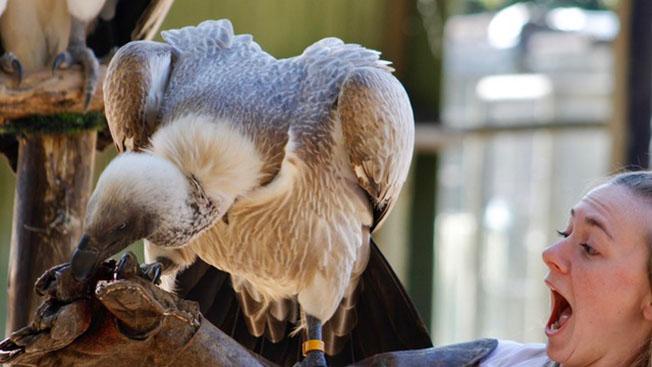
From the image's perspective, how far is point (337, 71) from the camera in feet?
10.8

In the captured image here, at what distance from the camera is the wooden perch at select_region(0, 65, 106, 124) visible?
3.70m

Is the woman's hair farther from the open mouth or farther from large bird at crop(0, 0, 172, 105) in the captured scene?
large bird at crop(0, 0, 172, 105)

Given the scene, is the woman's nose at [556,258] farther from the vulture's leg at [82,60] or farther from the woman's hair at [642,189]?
the vulture's leg at [82,60]

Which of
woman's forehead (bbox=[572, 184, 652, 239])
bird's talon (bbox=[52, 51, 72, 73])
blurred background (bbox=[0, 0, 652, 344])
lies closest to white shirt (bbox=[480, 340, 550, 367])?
woman's forehead (bbox=[572, 184, 652, 239])

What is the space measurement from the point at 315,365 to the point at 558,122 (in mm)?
4748

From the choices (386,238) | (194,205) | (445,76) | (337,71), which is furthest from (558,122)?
(194,205)

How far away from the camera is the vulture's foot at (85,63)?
148 inches

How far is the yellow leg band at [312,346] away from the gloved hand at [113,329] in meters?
0.69

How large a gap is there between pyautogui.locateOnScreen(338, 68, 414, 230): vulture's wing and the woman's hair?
0.74 meters

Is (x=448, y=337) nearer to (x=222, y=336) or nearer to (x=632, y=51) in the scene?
(x=632, y=51)

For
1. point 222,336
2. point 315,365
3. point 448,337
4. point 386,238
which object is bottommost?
point 448,337

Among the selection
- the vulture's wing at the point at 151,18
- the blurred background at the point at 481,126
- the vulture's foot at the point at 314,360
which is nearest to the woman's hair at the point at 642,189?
the vulture's foot at the point at 314,360

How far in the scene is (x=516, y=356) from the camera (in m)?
2.77

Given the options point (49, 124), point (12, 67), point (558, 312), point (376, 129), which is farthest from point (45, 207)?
point (558, 312)
